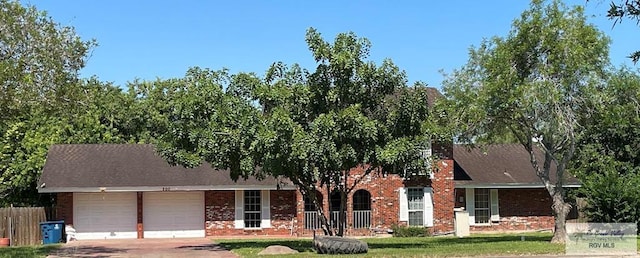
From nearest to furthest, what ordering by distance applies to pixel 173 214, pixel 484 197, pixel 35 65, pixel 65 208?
pixel 35 65 → pixel 65 208 → pixel 173 214 → pixel 484 197

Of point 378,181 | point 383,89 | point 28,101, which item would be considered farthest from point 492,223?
point 28,101

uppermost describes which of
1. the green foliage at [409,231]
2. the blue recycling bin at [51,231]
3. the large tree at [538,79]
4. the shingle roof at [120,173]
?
the large tree at [538,79]

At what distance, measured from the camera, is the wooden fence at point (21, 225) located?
2980 cm

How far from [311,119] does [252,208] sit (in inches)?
452

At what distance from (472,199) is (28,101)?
70.9 feet

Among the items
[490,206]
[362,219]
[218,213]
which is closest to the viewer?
[218,213]

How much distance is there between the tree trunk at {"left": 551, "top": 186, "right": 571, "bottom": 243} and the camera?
25453 millimetres

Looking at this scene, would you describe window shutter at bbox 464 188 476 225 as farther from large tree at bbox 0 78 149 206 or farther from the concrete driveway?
large tree at bbox 0 78 149 206

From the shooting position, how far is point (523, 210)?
3603 cm

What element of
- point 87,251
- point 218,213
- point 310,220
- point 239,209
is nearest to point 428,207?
point 310,220

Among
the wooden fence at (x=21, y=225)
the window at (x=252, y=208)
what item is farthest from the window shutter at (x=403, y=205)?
the wooden fence at (x=21, y=225)

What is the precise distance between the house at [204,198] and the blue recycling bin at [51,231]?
1039 millimetres

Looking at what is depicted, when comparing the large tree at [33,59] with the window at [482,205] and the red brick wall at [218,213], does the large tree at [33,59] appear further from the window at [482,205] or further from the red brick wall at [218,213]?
the window at [482,205]

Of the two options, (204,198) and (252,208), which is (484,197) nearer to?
(252,208)
